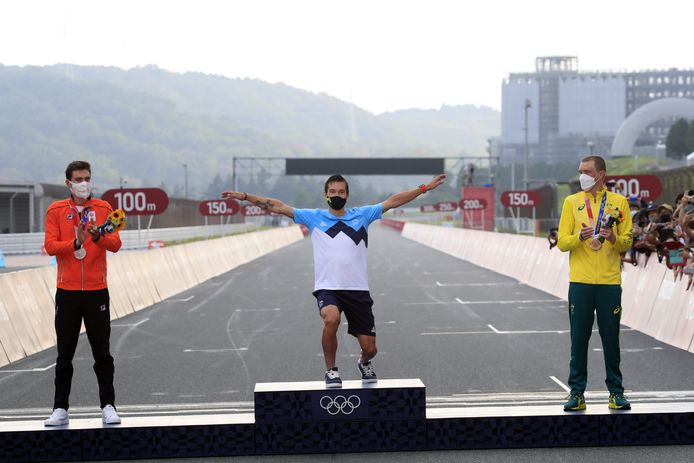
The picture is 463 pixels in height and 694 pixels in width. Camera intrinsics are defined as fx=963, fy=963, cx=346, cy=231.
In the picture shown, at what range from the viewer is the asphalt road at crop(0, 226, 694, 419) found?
979 cm

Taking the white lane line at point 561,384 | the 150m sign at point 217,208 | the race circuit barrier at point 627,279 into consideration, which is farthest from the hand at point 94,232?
the 150m sign at point 217,208

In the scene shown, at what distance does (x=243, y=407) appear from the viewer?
9.16 meters

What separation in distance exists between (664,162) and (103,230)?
440 ft

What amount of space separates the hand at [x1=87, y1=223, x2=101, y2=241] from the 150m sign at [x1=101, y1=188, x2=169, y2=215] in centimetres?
2074

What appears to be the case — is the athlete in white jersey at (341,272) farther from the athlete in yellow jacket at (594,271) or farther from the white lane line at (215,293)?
the white lane line at (215,293)

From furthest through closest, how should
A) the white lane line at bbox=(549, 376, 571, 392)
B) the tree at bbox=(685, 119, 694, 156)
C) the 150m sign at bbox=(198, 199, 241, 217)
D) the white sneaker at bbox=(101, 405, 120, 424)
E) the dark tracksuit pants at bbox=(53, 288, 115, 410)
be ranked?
the tree at bbox=(685, 119, 694, 156)
the 150m sign at bbox=(198, 199, 241, 217)
the white lane line at bbox=(549, 376, 571, 392)
the dark tracksuit pants at bbox=(53, 288, 115, 410)
the white sneaker at bbox=(101, 405, 120, 424)

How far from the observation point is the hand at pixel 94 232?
Answer: 23.5 feet

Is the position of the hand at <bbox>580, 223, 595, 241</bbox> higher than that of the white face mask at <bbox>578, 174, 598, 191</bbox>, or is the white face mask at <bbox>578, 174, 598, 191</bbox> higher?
the white face mask at <bbox>578, 174, 598, 191</bbox>

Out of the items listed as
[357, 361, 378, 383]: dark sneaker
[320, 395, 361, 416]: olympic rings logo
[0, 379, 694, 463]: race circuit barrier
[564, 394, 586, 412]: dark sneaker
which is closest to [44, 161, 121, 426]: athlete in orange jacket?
[0, 379, 694, 463]: race circuit barrier

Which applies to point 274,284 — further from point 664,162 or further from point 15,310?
point 664,162

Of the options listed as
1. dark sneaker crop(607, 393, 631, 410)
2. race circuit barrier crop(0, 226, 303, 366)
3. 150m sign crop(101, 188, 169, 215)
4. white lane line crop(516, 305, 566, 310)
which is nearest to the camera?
dark sneaker crop(607, 393, 631, 410)

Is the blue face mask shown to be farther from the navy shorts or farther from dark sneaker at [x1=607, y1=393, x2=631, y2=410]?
dark sneaker at [x1=607, y1=393, x2=631, y2=410]

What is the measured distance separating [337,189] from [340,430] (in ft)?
6.27

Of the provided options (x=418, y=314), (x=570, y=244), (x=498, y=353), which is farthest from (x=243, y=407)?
(x=418, y=314)
